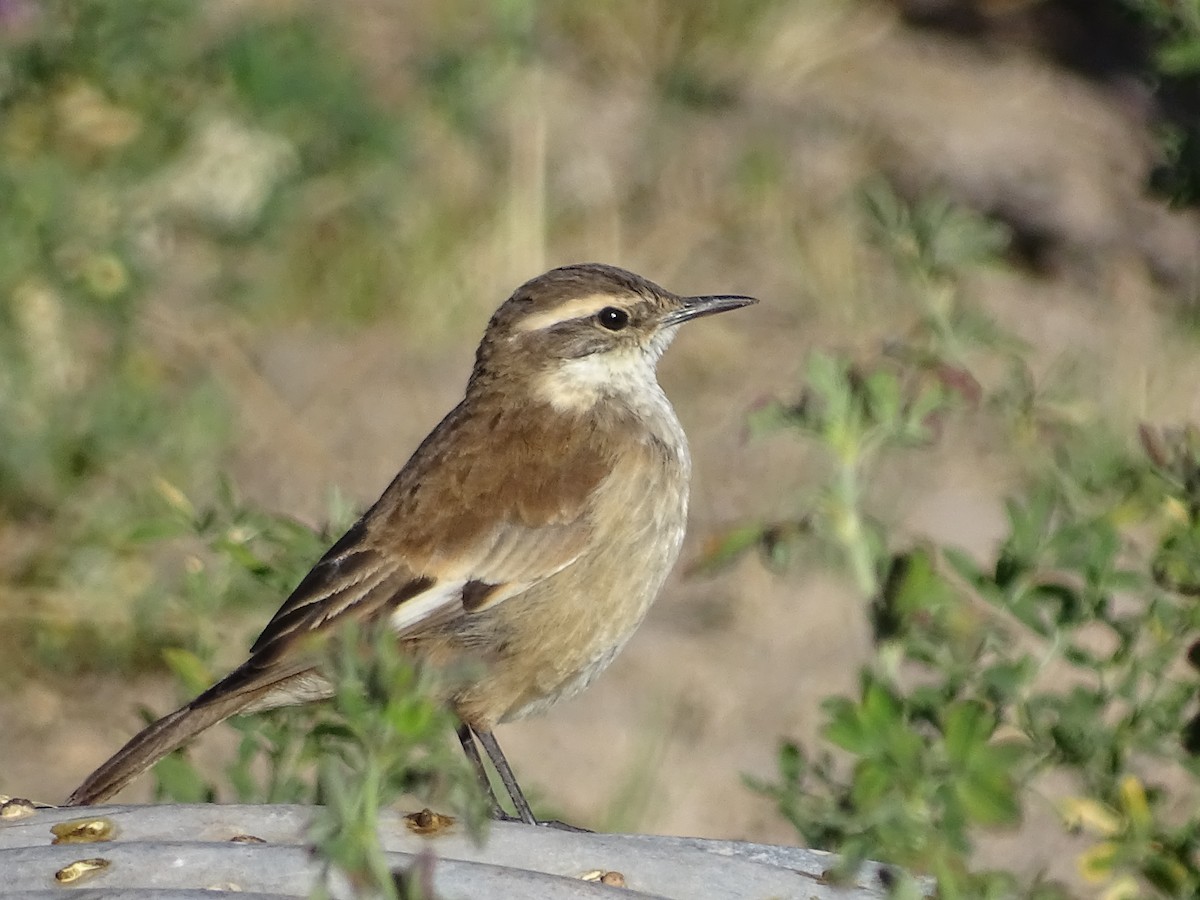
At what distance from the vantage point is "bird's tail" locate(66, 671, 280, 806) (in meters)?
4.67

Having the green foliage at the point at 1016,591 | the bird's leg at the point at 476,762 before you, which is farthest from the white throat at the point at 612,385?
the green foliage at the point at 1016,591

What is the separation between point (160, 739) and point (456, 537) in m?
0.94

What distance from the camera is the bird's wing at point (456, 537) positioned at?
200 inches

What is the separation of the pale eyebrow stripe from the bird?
0.37m

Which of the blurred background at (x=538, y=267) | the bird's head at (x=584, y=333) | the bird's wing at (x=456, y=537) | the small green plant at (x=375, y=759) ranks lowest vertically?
the blurred background at (x=538, y=267)

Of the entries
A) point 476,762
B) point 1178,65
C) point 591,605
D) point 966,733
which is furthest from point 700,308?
point 966,733

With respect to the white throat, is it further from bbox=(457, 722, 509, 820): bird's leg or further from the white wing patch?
bbox=(457, 722, 509, 820): bird's leg

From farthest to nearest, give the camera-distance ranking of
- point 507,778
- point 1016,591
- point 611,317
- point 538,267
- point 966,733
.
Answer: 1. point 538,267
2. point 611,317
3. point 507,778
4. point 1016,591
5. point 966,733

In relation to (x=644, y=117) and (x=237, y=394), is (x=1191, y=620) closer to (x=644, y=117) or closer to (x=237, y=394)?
(x=237, y=394)

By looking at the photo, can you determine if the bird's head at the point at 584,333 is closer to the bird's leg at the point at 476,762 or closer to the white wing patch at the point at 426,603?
the white wing patch at the point at 426,603

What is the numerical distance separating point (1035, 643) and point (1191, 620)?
3.11 metres

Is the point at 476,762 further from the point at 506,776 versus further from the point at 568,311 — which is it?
the point at 568,311

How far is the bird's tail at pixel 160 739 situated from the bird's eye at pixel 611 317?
171 centimetres

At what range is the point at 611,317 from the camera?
20.0ft
